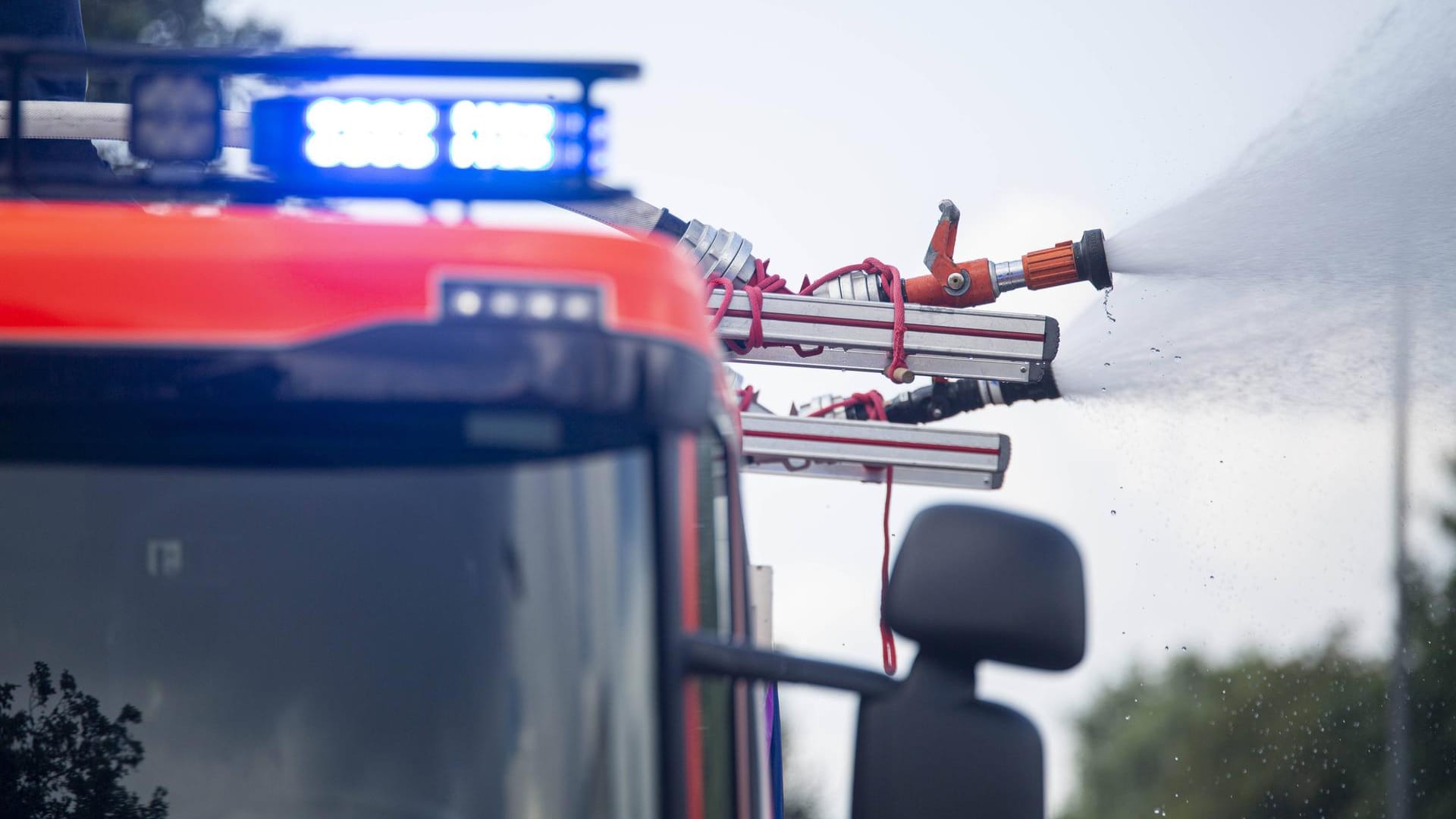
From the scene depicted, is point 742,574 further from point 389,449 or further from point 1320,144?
point 1320,144

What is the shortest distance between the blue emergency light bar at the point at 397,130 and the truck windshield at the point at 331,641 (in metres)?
0.45

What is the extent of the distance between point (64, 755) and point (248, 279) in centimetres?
75

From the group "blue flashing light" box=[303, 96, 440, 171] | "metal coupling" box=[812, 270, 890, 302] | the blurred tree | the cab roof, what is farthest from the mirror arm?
the blurred tree

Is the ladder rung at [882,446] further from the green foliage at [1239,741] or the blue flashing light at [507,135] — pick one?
the green foliage at [1239,741]

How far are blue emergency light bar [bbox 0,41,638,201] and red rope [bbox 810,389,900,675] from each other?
191 centimetres

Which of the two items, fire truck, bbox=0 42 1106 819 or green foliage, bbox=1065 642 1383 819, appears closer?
fire truck, bbox=0 42 1106 819

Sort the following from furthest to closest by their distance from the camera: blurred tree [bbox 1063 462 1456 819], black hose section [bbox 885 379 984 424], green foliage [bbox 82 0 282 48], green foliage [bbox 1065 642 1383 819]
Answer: green foliage [bbox 1065 642 1383 819], blurred tree [bbox 1063 462 1456 819], green foliage [bbox 82 0 282 48], black hose section [bbox 885 379 984 424]

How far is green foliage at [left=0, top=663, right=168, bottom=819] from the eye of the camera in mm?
2424

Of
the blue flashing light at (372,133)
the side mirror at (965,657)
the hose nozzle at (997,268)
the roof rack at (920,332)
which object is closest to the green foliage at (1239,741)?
the hose nozzle at (997,268)

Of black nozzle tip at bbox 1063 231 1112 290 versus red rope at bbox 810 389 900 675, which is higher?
black nozzle tip at bbox 1063 231 1112 290

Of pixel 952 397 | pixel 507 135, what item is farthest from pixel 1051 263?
pixel 507 135

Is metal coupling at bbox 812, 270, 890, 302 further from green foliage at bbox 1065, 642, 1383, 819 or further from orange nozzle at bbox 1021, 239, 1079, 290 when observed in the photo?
green foliage at bbox 1065, 642, 1383, 819

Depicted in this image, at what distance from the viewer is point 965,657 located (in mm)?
2434

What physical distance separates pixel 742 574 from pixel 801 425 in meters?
1.94
